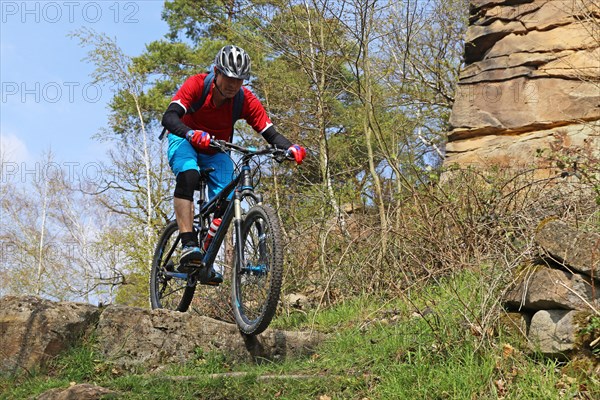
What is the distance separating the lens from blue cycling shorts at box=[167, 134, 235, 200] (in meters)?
5.88

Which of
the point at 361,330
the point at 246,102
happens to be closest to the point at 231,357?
the point at 361,330

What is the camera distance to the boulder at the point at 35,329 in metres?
5.29

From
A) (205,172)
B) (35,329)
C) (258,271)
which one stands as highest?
(205,172)

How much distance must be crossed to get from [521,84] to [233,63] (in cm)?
654

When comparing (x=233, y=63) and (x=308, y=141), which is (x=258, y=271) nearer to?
(x=233, y=63)

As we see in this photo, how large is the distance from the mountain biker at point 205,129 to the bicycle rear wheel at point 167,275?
2.91 ft

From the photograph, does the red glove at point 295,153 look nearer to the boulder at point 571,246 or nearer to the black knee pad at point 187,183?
the black knee pad at point 187,183

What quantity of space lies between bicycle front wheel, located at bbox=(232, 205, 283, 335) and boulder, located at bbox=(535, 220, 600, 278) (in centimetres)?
181

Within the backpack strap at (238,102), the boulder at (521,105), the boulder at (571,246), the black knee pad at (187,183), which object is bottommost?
the boulder at (571,246)

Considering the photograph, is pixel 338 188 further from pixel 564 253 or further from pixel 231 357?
pixel 564 253

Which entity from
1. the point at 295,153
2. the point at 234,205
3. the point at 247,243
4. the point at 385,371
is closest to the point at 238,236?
the point at 247,243

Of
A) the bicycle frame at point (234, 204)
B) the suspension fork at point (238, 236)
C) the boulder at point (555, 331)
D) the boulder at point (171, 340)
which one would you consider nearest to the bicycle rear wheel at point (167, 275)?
the bicycle frame at point (234, 204)

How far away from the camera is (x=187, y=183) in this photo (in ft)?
19.1

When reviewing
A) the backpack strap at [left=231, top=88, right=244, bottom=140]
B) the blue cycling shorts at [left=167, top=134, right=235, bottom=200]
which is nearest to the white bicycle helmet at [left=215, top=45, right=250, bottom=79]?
the backpack strap at [left=231, top=88, right=244, bottom=140]
